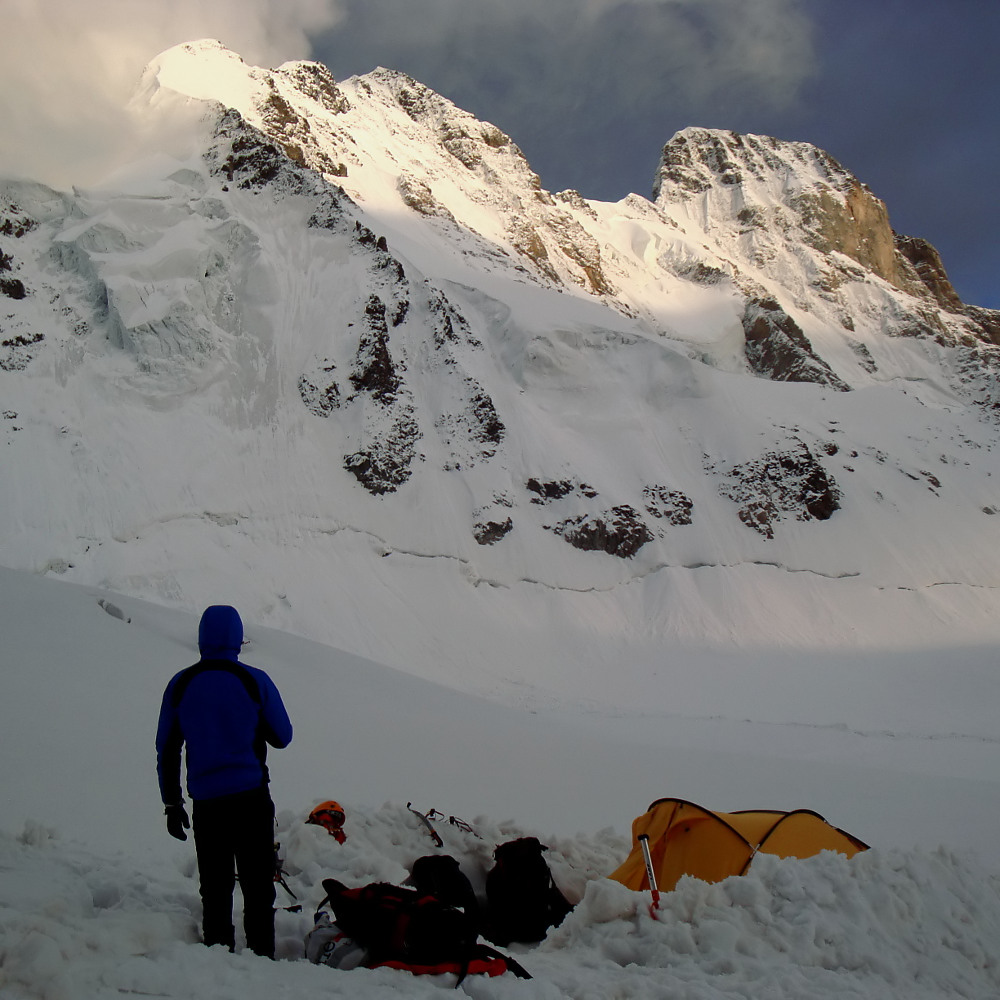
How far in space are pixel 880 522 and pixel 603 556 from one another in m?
19.3

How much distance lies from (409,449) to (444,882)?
37056mm

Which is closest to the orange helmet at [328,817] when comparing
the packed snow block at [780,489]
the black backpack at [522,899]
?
the black backpack at [522,899]

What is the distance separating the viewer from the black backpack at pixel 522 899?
14.9ft

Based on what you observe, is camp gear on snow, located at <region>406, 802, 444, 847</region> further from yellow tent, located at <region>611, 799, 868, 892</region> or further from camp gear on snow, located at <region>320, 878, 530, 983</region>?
camp gear on snow, located at <region>320, 878, 530, 983</region>

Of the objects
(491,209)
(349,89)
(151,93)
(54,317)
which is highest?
(349,89)

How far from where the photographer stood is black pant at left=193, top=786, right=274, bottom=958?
3424 mm

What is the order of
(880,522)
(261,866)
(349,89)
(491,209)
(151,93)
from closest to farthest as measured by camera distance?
(261,866) → (880,522) → (151,93) → (491,209) → (349,89)

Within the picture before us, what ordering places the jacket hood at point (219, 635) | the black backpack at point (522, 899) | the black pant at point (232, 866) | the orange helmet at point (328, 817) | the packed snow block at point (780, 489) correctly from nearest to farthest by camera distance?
the black pant at point (232, 866), the jacket hood at point (219, 635), the black backpack at point (522, 899), the orange helmet at point (328, 817), the packed snow block at point (780, 489)

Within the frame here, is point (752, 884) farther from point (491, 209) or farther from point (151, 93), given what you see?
point (491, 209)

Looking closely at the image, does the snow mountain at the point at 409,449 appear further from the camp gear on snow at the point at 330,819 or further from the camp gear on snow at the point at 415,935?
the camp gear on snow at the point at 415,935

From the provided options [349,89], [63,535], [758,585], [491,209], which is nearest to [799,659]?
[758,585]

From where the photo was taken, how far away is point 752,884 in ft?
13.5

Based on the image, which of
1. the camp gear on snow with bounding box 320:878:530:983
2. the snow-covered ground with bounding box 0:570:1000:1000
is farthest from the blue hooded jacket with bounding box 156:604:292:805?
the camp gear on snow with bounding box 320:878:530:983

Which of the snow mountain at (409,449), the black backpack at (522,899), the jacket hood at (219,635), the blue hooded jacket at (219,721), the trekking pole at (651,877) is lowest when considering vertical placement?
the black backpack at (522,899)
